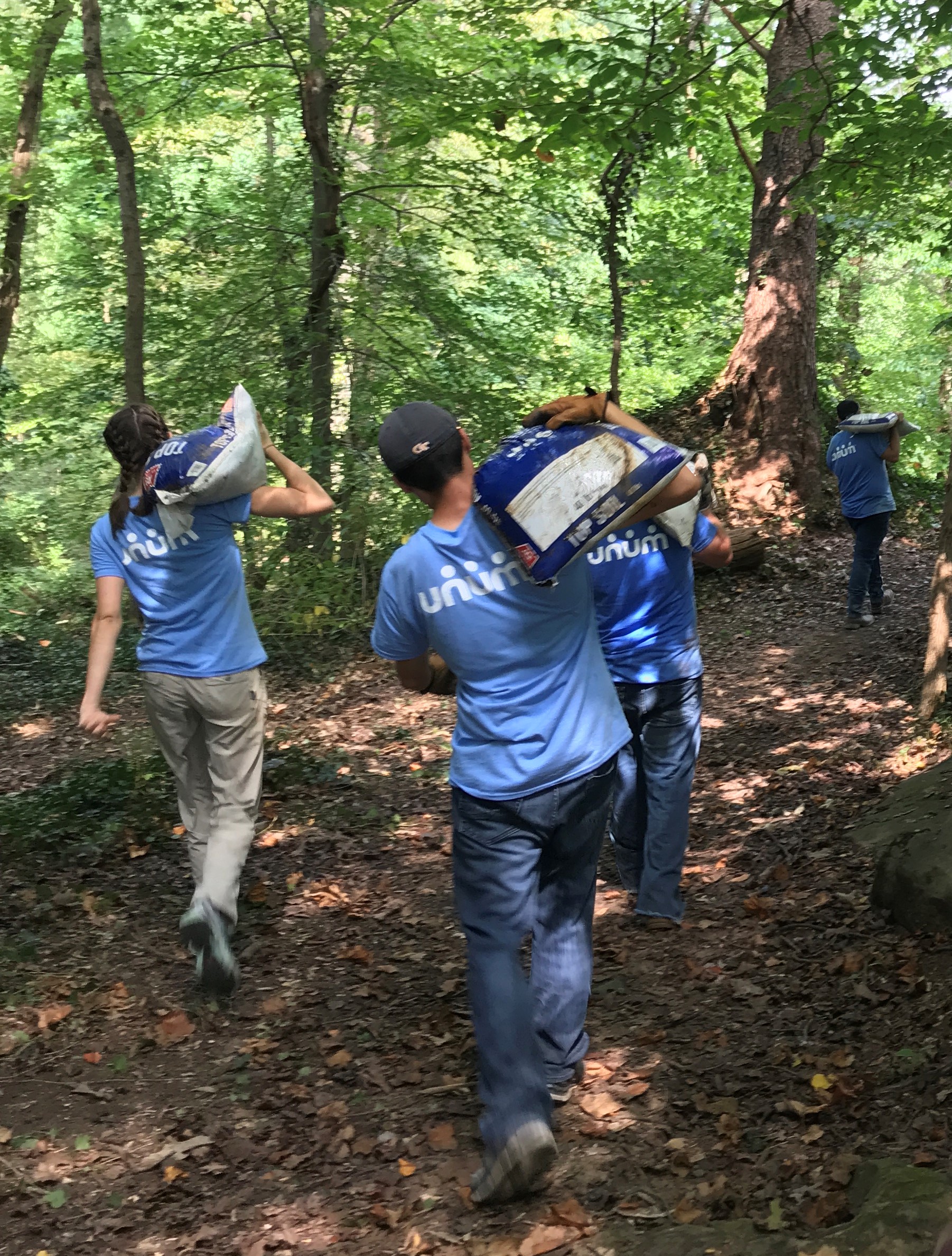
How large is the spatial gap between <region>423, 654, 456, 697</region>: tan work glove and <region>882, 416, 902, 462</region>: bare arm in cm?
730

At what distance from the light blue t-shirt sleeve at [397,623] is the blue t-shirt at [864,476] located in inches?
284

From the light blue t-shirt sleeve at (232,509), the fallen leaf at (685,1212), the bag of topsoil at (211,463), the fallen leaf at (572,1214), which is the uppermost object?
the bag of topsoil at (211,463)

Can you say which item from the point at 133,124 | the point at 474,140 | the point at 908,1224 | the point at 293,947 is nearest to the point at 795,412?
the point at 474,140

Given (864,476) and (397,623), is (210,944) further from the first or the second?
(864,476)

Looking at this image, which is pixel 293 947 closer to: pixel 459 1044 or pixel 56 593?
pixel 459 1044

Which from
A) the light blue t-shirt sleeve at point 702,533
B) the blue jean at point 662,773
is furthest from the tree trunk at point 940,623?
the blue jean at point 662,773

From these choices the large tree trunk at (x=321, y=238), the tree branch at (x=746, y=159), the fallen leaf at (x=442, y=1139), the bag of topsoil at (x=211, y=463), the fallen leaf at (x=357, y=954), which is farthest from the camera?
the tree branch at (x=746, y=159)

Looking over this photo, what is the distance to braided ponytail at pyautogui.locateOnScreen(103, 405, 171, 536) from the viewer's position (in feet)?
13.9

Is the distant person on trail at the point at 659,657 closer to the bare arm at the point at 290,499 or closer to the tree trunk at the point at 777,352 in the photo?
the bare arm at the point at 290,499

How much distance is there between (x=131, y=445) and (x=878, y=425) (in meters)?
7.14

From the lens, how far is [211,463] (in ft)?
13.2

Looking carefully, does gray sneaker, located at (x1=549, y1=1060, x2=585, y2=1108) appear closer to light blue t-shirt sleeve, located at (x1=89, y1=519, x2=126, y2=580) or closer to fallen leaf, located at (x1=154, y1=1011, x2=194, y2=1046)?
fallen leaf, located at (x1=154, y1=1011, x2=194, y2=1046)

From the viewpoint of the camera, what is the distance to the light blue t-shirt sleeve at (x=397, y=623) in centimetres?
299

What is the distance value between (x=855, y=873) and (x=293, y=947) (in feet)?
8.68
